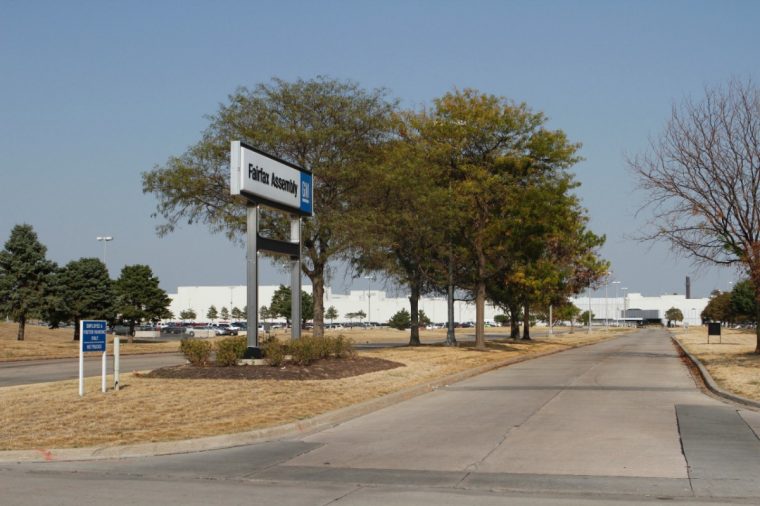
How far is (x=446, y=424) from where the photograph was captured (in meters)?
14.6

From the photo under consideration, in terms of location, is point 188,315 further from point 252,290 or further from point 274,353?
point 274,353

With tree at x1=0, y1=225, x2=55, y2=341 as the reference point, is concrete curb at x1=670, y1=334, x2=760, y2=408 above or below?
below

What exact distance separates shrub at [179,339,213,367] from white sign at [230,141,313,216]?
4.09 metres

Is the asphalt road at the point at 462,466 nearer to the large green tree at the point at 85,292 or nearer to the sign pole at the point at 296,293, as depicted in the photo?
the sign pole at the point at 296,293

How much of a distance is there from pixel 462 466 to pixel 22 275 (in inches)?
1990

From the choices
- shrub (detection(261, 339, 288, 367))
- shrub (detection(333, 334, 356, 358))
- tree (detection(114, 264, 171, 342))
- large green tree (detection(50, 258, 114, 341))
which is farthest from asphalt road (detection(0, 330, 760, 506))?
tree (detection(114, 264, 171, 342))

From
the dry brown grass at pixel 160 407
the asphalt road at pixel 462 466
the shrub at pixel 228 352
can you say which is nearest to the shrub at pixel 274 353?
the shrub at pixel 228 352

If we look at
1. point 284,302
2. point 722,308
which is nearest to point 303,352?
point 284,302

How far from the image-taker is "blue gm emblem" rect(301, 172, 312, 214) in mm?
26469

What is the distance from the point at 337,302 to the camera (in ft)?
607

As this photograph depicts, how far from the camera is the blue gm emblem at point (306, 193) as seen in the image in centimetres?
2647

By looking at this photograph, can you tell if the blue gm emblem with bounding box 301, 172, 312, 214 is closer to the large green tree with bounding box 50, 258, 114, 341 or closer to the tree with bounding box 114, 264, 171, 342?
the large green tree with bounding box 50, 258, 114, 341

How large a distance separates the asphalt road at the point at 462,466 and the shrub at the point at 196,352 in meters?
7.37

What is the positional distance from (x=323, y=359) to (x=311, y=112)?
532 inches
